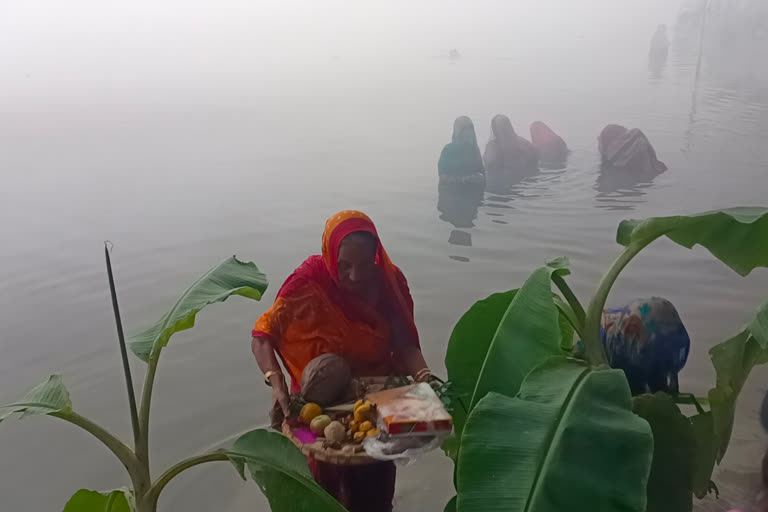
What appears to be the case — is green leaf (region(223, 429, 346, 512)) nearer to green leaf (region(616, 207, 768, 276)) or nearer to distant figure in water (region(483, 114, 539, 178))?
green leaf (region(616, 207, 768, 276))

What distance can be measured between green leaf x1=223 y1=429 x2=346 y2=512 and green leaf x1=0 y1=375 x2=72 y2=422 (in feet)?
0.84

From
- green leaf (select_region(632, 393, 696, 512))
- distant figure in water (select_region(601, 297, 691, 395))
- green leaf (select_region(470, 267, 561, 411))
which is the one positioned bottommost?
green leaf (select_region(632, 393, 696, 512))

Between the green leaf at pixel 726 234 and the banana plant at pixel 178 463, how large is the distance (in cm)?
57

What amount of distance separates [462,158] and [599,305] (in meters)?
1.80

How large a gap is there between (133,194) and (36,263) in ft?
1.70

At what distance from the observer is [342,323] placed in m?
1.00

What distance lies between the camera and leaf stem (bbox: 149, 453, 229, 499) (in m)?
0.82

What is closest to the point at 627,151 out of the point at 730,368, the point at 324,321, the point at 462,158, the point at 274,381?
the point at 462,158

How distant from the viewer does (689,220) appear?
83 cm

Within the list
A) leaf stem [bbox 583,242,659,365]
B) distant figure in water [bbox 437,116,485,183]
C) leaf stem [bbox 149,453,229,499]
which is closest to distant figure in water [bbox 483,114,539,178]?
distant figure in water [bbox 437,116,485,183]

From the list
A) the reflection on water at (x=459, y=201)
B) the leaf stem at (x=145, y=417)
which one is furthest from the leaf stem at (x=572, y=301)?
the reflection on water at (x=459, y=201)

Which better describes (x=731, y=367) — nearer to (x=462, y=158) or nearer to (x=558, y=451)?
(x=558, y=451)

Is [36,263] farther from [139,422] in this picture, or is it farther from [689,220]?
[689,220]

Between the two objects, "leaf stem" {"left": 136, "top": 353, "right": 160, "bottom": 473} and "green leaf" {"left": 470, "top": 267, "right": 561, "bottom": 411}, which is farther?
"leaf stem" {"left": 136, "top": 353, "right": 160, "bottom": 473}
